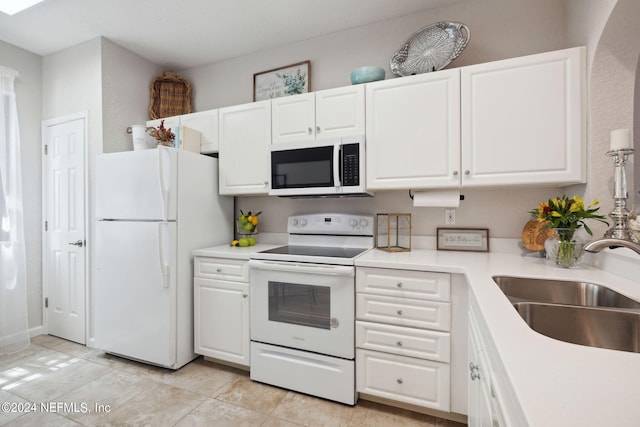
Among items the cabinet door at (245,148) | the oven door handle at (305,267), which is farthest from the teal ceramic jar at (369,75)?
the oven door handle at (305,267)

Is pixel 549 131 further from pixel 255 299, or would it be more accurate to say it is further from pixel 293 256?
pixel 255 299

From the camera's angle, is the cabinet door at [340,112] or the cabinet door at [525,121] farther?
the cabinet door at [340,112]

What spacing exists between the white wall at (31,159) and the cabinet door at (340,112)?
109 inches

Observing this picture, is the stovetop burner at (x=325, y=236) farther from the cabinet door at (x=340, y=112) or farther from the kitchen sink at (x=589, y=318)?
the kitchen sink at (x=589, y=318)

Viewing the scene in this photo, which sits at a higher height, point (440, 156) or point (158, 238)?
point (440, 156)

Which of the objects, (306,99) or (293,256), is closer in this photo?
(293,256)

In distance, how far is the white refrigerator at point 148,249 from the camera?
213 centimetres

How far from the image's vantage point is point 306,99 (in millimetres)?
2219

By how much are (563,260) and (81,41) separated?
3993 millimetres

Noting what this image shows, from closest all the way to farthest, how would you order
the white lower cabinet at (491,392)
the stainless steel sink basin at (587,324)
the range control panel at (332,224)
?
the white lower cabinet at (491,392)
the stainless steel sink basin at (587,324)
the range control panel at (332,224)

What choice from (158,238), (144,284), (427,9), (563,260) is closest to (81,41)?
(158,238)

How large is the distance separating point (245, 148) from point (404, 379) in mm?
1997

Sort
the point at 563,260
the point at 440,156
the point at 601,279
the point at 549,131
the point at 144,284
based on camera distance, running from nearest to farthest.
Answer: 1. the point at 601,279
2. the point at 563,260
3. the point at 549,131
4. the point at 440,156
5. the point at 144,284

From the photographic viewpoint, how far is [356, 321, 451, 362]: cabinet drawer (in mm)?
1605
